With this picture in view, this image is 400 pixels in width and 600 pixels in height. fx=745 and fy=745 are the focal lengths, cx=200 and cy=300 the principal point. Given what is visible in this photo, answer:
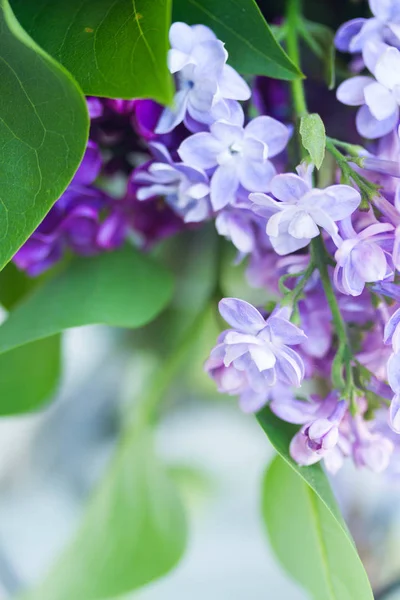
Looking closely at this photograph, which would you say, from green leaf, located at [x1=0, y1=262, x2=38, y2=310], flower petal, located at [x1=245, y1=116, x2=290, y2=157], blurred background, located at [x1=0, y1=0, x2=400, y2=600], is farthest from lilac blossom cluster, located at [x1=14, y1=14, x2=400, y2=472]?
blurred background, located at [x1=0, y1=0, x2=400, y2=600]

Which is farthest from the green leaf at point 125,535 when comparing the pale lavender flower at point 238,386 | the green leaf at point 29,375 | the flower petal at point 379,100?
the flower petal at point 379,100

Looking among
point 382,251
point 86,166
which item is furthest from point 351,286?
point 86,166

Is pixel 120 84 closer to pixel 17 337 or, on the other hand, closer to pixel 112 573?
pixel 17 337

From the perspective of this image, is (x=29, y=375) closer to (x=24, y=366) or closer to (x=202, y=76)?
(x=24, y=366)

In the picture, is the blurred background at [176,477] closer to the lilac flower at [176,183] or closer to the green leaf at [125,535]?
Answer: the green leaf at [125,535]

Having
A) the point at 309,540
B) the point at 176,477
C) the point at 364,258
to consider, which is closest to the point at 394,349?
the point at 364,258

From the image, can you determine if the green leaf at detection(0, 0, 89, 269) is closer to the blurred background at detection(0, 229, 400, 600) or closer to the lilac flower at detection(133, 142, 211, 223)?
the lilac flower at detection(133, 142, 211, 223)

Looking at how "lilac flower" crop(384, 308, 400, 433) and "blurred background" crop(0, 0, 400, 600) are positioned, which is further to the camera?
"blurred background" crop(0, 0, 400, 600)
